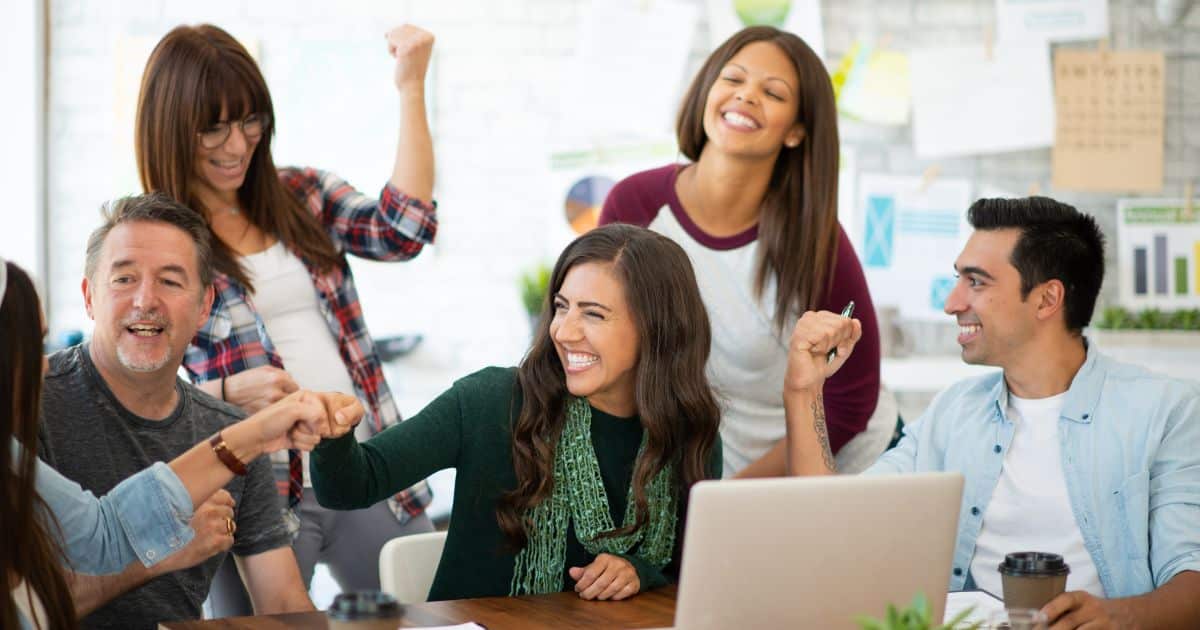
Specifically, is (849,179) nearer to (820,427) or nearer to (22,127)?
(820,427)

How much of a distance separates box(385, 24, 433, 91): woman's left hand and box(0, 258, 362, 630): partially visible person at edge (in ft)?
3.59

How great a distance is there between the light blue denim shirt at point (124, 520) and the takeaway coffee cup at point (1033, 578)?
40.8 inches

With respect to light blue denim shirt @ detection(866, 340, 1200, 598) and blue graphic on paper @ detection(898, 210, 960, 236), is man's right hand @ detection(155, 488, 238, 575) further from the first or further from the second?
blue graphic on paper @ detection(898, 210, 960, 236)

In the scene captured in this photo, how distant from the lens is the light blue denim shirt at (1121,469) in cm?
214

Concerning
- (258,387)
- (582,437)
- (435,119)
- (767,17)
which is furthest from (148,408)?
(767,17)

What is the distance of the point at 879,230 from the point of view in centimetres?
489

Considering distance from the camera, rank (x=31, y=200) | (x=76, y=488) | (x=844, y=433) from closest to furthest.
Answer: (x=76, y=488), (x=844, y=433), (x=31, y=200)

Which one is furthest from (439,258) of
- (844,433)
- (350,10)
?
(844,433)

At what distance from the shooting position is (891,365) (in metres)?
4.70

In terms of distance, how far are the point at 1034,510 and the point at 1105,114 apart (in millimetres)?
3062

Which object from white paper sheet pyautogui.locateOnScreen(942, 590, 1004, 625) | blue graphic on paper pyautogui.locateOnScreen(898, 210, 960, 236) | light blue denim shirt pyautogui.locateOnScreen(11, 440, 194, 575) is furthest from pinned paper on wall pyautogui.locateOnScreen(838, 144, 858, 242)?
light blue denim shirt pyautogui.locateOnScreen(11, 440, 194, 575)

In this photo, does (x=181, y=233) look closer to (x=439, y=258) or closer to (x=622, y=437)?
(x=622, y=437)

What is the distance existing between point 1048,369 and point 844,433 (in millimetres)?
509

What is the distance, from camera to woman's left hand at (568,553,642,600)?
1.97 meters
